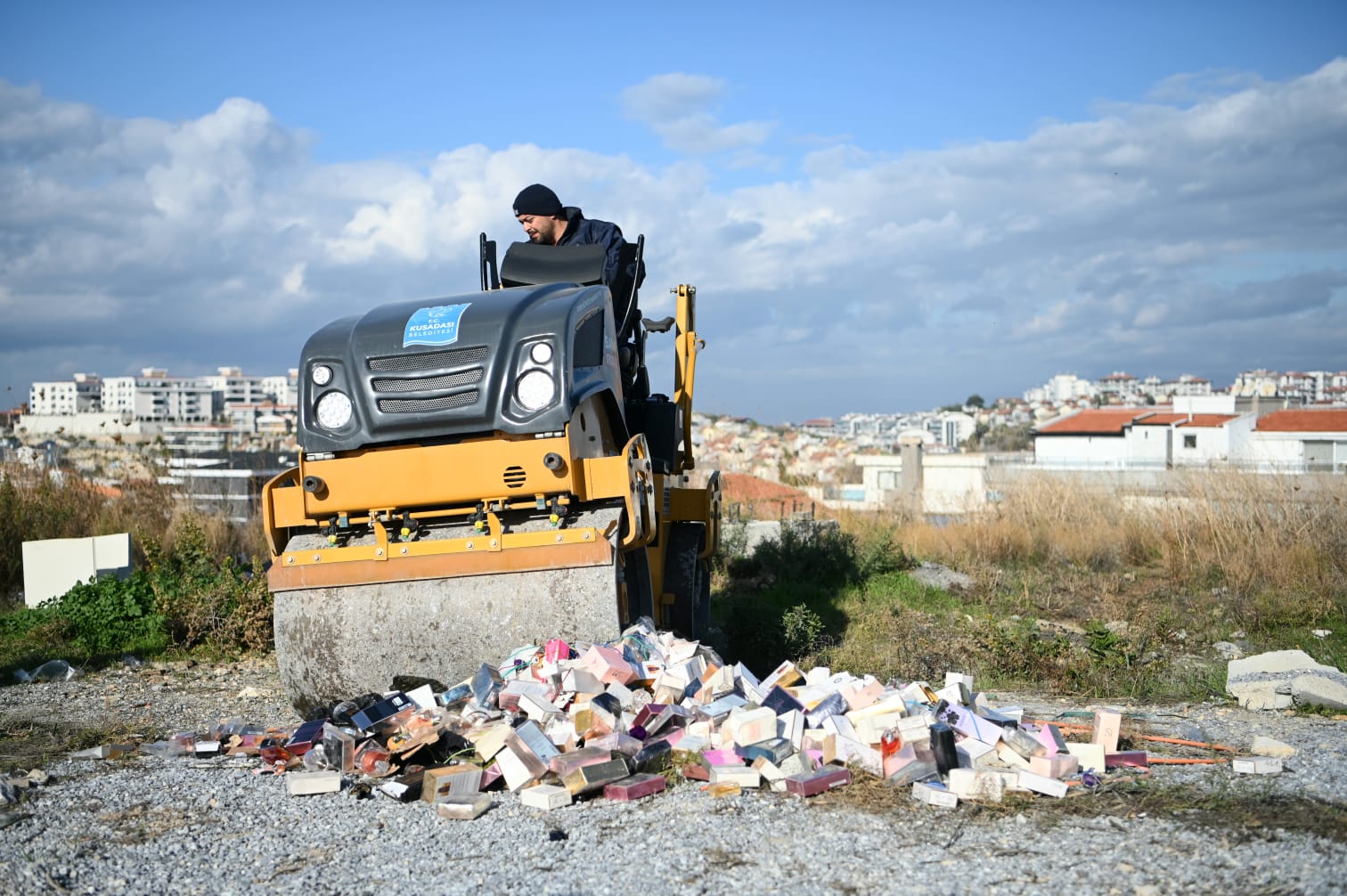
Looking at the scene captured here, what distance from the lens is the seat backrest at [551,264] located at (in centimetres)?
726

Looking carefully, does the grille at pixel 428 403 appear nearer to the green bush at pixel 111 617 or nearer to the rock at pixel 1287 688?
the green bush at pixel 111 617

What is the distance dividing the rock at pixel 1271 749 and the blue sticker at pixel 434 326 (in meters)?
4.17

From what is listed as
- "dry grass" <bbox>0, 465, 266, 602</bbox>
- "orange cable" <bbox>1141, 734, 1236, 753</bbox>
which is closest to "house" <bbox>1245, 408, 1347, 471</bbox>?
"dry grass" <bbox>0, 465, 266, 602</bbox>

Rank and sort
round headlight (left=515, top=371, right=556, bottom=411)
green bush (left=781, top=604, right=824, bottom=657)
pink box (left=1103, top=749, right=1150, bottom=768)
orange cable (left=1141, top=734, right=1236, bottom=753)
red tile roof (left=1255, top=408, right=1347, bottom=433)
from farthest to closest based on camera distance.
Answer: red tile roof (left=1255, top=408, right=1347, bottom=433) → green bush (left=781, top=604, right=824, bottom=657) → round headlight (left=515, top=371, right=556, bottom=411) → orange cable (left=1141, top=734, right=1236, bottom=753) → pink box (left=1103, top=749, right=1150, bottom=768)

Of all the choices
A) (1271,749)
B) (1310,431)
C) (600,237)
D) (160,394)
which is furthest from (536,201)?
(160,394)

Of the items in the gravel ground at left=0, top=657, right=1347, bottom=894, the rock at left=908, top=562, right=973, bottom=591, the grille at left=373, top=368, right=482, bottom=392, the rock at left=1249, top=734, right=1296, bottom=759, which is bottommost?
the rock at left=908, top=562, right=973, bottom=591

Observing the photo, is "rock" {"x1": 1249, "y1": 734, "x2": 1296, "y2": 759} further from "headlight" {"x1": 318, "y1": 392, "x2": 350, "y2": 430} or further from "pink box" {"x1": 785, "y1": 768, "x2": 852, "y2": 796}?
"headlight" {"x1": 318, "y1": 392, "x2": 350, "y2": 430}

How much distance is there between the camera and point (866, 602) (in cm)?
1127

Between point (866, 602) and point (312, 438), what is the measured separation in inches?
256

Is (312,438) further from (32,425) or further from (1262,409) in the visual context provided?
(1262,409)

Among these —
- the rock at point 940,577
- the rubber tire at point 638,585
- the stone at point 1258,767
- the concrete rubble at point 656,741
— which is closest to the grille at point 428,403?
the rubber tire at point 638,585

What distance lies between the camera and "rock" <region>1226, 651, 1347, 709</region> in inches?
259

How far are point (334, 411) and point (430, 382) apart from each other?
561 mm

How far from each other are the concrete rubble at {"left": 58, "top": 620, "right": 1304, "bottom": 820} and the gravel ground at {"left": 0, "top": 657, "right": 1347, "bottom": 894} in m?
0.10
